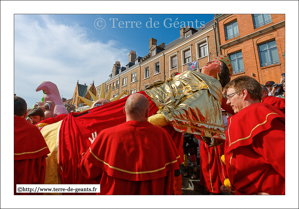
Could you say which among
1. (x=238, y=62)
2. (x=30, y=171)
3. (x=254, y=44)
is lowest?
(x=30, y=171)

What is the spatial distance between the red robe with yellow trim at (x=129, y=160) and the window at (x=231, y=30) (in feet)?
41.0

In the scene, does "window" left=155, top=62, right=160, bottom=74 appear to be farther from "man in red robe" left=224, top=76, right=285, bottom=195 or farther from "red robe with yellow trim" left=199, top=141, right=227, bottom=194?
"man in red robe" left=224, top=76, right=285, bottom=195

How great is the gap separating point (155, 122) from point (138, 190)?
2.51 ft

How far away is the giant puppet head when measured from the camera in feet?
12.8

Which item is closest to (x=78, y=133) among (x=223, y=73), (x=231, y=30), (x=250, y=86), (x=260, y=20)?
(x=250, y=86)

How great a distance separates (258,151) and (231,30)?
12540 mm

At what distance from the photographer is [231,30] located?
11.2m

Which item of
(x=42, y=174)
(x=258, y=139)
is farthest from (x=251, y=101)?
(x=42, y=174)

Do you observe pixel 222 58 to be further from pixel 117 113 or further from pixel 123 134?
pixel 123 134

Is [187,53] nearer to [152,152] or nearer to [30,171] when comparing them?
[152,152]

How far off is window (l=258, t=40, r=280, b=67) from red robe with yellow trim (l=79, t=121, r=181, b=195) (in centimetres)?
1115

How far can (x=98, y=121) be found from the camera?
2016mm

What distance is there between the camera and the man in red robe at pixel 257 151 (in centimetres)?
A: 110

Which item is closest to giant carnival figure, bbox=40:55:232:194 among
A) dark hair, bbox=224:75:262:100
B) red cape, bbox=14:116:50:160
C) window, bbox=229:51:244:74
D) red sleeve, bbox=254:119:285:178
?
red cape, bbox=14:116:50:160
